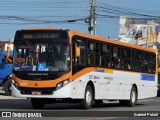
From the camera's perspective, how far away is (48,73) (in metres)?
19.7

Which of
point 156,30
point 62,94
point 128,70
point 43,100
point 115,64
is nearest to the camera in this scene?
point 62,94

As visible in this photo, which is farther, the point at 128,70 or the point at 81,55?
the point at 128,70

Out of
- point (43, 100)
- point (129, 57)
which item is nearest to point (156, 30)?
point (129, 57)

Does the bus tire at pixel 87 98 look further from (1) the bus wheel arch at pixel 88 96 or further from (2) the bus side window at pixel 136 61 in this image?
(2) the bus side window at pixel 136 61

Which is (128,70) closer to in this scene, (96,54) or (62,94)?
(96,54)

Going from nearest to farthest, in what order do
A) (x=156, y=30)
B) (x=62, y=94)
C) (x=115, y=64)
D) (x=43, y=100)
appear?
(x=62, y=94)
(x=43, y=100)
(x=115, y=64)
(x=156, y=30)

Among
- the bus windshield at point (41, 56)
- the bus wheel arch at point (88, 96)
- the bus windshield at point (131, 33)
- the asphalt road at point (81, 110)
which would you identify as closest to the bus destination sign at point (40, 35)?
the bus windshield at point (41, 56)

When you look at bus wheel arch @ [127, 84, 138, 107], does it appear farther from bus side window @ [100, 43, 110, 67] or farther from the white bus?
bus side window @ [100, 43, 110, 67]

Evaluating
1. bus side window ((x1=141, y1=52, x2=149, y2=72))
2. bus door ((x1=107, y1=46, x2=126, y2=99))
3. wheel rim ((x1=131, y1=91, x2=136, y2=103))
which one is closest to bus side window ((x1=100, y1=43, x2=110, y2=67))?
bus door ((x1=107, y1=46, x2=126, y2=99))

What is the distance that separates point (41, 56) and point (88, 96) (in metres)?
2.79

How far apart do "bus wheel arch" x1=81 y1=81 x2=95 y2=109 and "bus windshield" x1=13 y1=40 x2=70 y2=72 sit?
179 centimetres

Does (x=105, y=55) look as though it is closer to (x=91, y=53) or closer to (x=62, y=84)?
(x=91, y=53)

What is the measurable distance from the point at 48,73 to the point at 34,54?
1013 mm

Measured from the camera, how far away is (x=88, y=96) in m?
21.1
